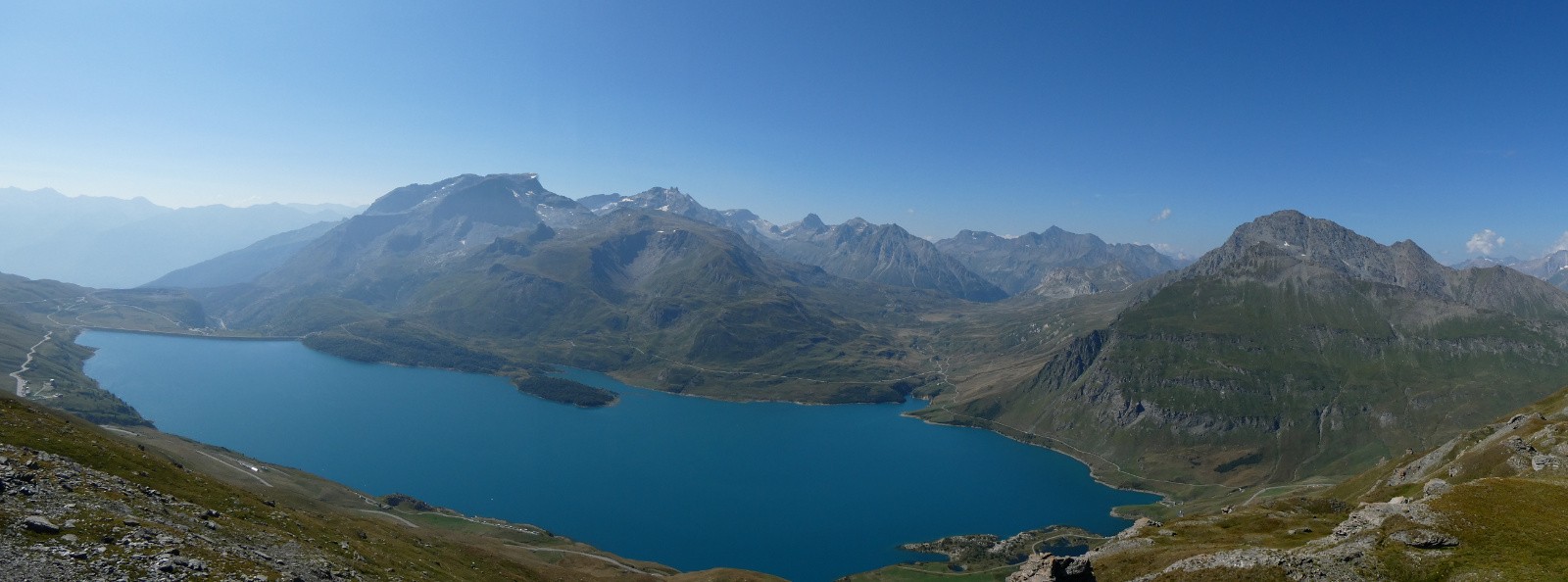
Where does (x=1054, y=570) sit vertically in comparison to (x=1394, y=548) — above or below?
below

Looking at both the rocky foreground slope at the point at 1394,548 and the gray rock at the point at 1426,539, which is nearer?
the rocky foreground slope at the point at 1394,548

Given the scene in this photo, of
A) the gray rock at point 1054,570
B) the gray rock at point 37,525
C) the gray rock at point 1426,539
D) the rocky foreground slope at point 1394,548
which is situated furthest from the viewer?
the gray rock at point 1054,570

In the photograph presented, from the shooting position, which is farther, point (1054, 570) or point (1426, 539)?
point (1054, 570)

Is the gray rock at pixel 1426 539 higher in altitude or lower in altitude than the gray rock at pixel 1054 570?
higher

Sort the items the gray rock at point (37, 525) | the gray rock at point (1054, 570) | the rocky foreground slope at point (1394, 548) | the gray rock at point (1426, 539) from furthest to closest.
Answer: the gray rock at point (1054, 570), the gray rock at point (1426, 539), the rocky foreground slope at point (1394, 548), the gray rock at point (37, 525)

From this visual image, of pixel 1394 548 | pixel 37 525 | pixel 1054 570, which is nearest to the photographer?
pixel 37 525

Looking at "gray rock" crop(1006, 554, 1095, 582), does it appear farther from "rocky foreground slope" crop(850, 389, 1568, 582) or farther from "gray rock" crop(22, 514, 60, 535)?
"gray rock" crop(22, 514, 60, 535)

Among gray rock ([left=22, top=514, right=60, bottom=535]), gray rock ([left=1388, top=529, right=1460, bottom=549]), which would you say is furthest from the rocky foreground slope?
gray rock ([left=22, top=514, right=60, bottom=535])

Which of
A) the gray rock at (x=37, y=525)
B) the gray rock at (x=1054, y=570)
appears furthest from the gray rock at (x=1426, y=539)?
the gray rock at (x=37, y=525)

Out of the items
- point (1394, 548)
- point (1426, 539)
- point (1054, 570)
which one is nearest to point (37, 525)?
point (1054, 570)

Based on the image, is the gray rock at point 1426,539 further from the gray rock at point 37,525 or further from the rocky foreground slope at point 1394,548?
the gray rock at point 37,525

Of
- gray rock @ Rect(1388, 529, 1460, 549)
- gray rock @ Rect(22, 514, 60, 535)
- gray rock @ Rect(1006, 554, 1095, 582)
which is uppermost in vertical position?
gray rock @ Rect(1388, 529, 1460, 549)

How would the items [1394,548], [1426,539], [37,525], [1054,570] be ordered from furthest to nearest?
1. [1054,570]
2. [1394,548]
3. [1426,539]
4. [37,525]

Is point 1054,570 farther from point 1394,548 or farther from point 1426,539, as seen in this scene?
point 1426,539
